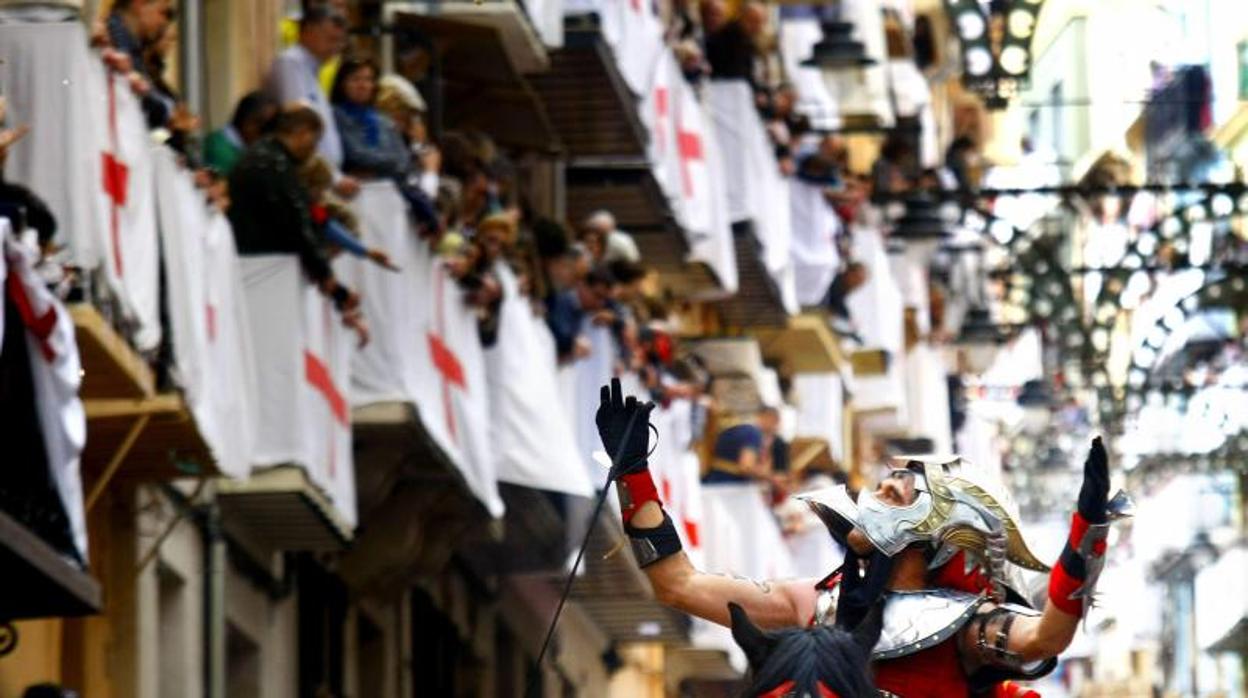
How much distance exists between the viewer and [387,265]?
26.9m

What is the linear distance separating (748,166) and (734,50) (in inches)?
39.6

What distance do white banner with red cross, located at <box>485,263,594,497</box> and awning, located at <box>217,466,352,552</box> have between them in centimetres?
213

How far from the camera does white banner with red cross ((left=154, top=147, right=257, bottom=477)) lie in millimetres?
23734

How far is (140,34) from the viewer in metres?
23.0

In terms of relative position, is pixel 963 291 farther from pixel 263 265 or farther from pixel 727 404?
pixel 263 265

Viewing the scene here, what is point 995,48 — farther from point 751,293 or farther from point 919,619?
point 919,619

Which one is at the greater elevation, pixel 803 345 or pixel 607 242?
pixel 607 242

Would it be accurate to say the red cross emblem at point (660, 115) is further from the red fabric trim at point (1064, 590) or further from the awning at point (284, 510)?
the red fabric trim at point (1064, 590)

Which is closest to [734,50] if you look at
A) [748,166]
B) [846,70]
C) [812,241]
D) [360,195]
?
[748,166]

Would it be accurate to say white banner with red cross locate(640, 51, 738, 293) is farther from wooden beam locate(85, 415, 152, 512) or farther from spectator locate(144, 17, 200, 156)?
spectator locate(144, 17, 200, 156)

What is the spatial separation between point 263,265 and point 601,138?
12.0 m

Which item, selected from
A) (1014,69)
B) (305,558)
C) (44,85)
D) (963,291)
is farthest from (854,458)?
(44,85)

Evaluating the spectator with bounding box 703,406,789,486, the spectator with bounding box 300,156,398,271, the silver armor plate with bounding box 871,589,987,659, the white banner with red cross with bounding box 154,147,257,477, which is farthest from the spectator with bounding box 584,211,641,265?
the silver armor plate with bounding box 871,589,987,659

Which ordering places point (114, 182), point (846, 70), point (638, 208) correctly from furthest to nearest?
point (846, 70) → point (638, 208) → point (114, 182)
